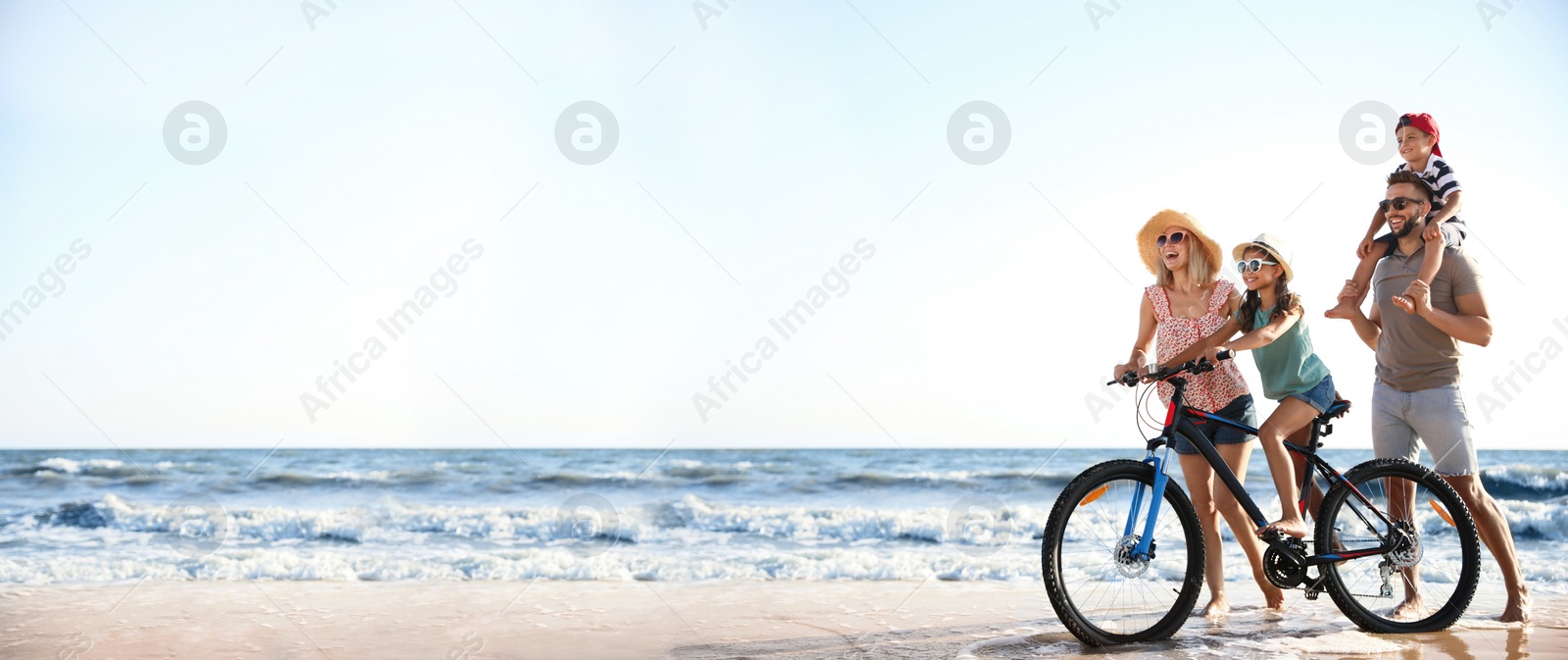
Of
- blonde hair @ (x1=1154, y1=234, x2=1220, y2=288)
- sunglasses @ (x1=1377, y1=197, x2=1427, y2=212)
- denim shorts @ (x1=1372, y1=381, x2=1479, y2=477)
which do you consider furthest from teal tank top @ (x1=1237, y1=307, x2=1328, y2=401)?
sunglasses @ (x1=1377, y1=197, x2=1427, y2=212)

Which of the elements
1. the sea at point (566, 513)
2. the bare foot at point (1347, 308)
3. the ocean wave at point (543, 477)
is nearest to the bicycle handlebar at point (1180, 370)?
the bare foot at point (1347, 308)

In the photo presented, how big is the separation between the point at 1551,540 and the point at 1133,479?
6.65 m

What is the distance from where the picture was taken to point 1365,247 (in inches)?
148

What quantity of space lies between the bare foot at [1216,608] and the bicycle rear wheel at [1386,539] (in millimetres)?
448

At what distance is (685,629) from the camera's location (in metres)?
3.68

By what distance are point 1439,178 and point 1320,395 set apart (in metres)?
1.05

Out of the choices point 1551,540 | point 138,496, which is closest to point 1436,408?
point 1551,540

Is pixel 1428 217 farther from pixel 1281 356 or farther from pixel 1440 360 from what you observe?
pixel 1281 356

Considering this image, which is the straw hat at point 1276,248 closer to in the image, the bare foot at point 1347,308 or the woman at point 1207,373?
the woman at point 1207,373

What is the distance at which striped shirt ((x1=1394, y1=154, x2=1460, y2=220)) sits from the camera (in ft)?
11.6

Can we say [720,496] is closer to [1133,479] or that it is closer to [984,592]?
[984,592]

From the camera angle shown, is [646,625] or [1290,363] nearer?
[1290,363]

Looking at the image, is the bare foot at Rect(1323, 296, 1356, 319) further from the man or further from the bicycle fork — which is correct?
the bicycle fork

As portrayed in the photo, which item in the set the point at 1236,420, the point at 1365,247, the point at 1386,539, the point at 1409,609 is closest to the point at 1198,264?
the point at 1236,420
